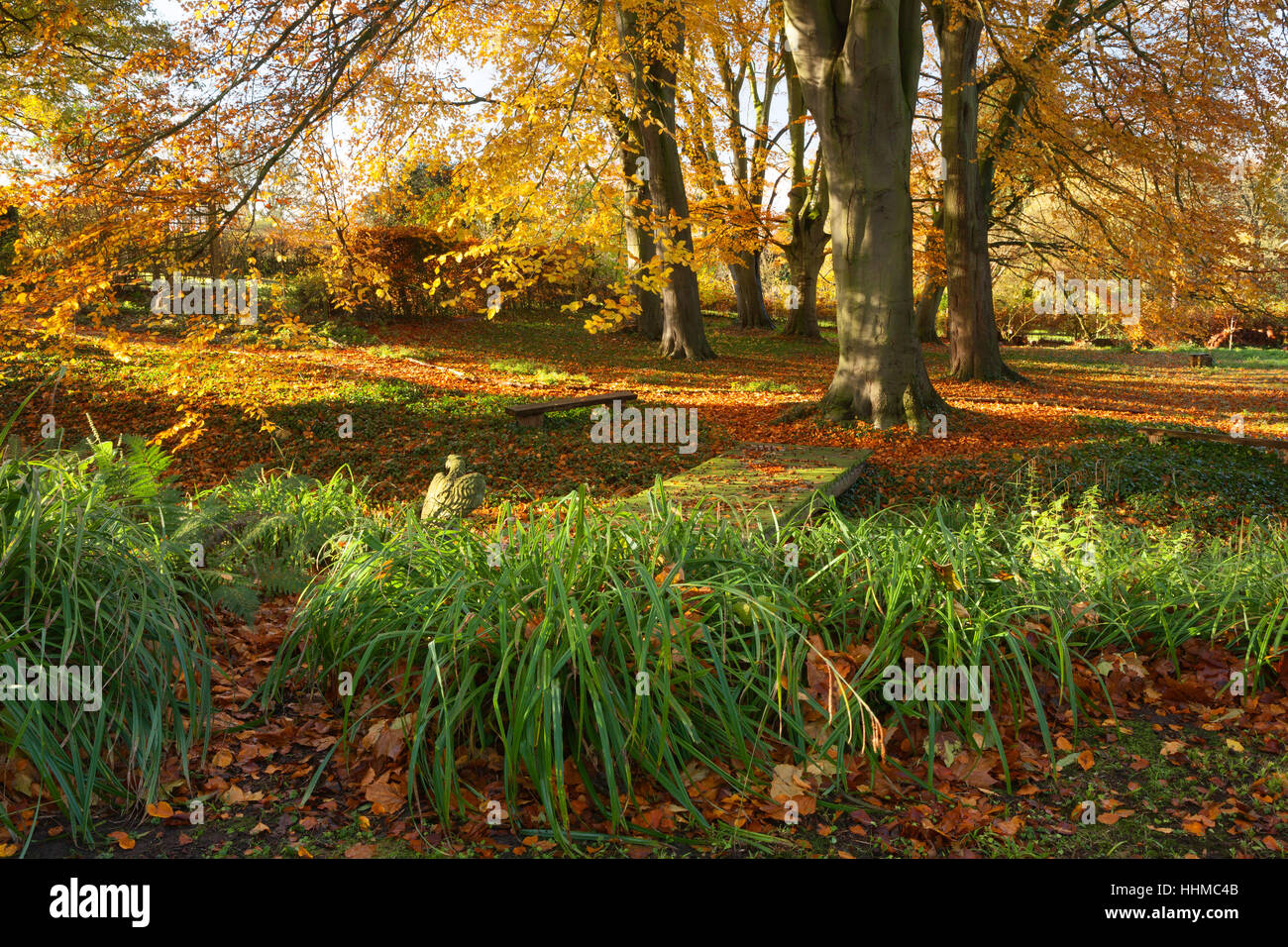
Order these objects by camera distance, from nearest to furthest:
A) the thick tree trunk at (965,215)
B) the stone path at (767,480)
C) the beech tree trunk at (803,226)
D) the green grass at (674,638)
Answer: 1. the green grass at (674,638)
2. the stone path at (767,480)
3. the thick tree trunk at (965,215)
4. the beech tree trunk at (803,226)

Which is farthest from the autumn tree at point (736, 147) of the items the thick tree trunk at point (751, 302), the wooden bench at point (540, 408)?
the wooden bench at point (540, 408)

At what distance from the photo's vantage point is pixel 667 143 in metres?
15.4

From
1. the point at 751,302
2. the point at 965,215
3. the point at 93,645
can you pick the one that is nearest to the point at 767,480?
the point at 93,645

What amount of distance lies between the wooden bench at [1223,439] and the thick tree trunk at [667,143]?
20.2 feet

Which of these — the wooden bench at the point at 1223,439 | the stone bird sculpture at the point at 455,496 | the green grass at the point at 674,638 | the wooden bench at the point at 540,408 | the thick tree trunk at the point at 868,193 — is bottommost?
the green grass at the point at 674,638

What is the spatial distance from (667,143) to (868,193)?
7234 millimetres

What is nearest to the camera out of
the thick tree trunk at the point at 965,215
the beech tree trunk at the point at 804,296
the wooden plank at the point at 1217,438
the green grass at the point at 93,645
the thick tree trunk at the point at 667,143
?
the green grass at the point at 93,645

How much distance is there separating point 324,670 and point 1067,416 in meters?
10.1

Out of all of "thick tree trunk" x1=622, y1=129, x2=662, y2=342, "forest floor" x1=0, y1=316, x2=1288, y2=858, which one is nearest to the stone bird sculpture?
"forest floor" x1=0, y1=316, x2=1288, y2=858

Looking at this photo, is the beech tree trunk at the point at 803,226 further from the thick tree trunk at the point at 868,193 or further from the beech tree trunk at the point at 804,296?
the thick tree trunk at the point at 868,193

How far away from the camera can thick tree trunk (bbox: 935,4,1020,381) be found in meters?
12.8

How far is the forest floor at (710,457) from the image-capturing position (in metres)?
2.46

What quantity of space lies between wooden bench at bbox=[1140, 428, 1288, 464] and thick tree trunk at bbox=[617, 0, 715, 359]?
20.2 feet

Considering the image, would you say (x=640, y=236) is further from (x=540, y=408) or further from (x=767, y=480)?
(x=767, y=480)
